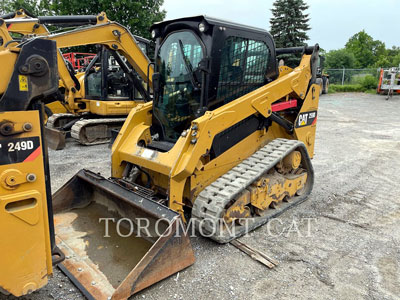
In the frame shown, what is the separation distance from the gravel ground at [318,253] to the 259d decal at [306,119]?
1.15 m

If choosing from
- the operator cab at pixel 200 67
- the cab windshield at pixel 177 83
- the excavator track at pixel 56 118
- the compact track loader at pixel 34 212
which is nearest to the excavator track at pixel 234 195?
the compact track loader at pixel 34 212

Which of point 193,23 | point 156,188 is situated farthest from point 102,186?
point 193,23

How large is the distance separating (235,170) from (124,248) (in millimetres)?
1565

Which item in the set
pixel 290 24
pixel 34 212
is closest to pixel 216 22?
pixel 34 212

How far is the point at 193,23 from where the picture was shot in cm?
380

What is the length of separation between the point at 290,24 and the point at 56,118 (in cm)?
2081

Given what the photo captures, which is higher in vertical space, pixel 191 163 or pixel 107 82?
pixel 107 82

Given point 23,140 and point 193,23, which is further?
point 193,23

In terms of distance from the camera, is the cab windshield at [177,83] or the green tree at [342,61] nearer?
the cab windshield at [177,83]

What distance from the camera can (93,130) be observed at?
28.3ft

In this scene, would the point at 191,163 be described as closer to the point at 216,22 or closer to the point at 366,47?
the point at 216,22

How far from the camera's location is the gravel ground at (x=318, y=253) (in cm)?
290

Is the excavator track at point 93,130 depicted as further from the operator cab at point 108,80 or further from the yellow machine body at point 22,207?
the yellow machine body at point 22,207

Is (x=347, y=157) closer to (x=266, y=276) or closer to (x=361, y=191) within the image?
(x=361, y=191)
